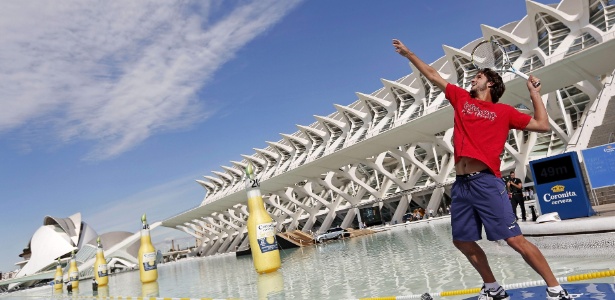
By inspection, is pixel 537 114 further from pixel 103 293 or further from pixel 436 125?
pixel 436 125

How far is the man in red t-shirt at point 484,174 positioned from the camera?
3.17 metres

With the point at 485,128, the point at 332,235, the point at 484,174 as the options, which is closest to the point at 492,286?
the point at 484,174

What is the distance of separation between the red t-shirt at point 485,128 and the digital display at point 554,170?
6.49m

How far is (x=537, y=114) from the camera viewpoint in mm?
3336

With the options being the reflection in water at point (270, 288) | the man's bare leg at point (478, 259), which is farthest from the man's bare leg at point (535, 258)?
the reflection in water at point (270, 288)

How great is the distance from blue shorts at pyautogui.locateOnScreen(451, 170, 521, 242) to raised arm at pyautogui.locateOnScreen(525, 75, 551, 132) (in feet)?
1.56

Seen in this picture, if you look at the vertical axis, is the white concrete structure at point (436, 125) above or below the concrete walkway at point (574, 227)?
above

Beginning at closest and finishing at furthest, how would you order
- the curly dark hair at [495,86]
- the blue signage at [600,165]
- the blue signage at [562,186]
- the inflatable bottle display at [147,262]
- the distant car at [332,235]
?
the curly dark hair at [495,86] → the blue signage at [562,186] → the blue signage at [600,165] → the inflatable bottle display at [147,262] → the distant car at [332,235]

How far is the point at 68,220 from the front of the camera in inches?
2847

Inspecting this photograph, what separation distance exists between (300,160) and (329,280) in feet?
145

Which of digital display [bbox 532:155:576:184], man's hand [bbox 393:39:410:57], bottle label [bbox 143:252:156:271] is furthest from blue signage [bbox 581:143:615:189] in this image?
bottle label [bbox 143:252:156:271]

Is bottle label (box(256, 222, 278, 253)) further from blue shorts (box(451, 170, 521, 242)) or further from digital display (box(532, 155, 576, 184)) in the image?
blue shorts (box(451, 170, 521, 242))

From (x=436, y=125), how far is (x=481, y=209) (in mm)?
31917

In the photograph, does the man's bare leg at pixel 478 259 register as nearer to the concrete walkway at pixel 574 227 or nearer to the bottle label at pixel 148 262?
the concrete walkway at pixel 574 227
